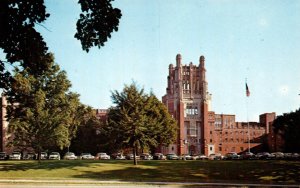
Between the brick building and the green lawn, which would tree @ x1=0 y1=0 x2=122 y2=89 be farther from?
the brick building

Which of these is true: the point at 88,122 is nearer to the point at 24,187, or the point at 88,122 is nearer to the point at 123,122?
the point at 123,122

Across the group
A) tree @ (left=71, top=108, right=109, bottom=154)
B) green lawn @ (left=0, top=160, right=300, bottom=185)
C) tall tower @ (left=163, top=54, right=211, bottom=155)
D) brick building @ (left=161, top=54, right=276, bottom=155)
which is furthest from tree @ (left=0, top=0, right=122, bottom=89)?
tall tower @ (left=163, top=54, right=211, bottom=155)

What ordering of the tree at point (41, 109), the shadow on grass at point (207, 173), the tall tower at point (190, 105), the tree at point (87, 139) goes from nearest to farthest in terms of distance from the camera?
1. the shadow on grass at point (207, 173)
2. the tree at point (41, 109)
3. the tree at point (87, 139)
4. the tall tower at point (190, 105)

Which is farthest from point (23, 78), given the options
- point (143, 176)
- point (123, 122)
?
point (143, 176)

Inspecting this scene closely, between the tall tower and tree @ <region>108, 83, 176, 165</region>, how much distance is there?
50.1 meters

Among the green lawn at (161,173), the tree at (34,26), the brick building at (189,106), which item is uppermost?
the brick building at (189,106)

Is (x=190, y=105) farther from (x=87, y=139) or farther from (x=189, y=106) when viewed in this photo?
(x=87, y=139)

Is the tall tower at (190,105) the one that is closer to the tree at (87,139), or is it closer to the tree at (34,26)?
the tree at (87,139)

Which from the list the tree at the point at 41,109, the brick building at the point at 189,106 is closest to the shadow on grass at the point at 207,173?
the tree at the point at 41,109

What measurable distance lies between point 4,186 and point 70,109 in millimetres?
26602

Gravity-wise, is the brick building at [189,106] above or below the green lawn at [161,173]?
above

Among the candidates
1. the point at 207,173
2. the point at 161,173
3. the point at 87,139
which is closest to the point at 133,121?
the point at 161,173

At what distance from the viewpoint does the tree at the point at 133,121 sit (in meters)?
51.5

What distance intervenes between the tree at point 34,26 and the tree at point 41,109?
3665 centimetres
